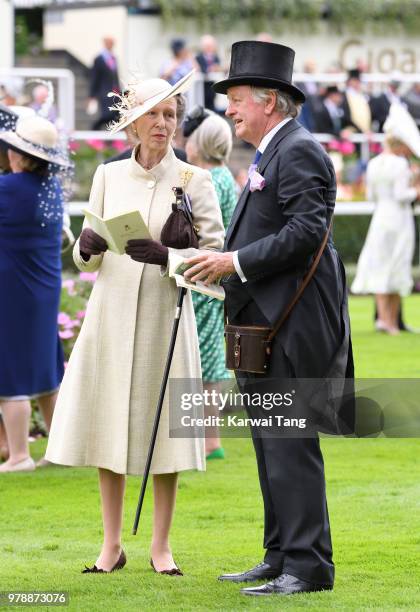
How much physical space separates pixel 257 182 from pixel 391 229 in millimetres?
10690

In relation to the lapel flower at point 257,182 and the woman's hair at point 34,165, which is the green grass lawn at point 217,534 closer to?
the lapel flower at point 257,182

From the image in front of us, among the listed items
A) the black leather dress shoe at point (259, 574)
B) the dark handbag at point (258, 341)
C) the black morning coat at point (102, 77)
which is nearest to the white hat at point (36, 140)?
the dark handbag at point (258, 341)

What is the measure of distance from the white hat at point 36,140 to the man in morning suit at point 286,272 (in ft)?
8.86

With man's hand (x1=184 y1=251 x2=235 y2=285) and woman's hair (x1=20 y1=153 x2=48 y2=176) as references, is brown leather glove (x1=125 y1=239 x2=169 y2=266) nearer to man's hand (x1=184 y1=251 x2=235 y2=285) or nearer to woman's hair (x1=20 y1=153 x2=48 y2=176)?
man's hand (x1=184 y1=251 x2=235 y2=285)

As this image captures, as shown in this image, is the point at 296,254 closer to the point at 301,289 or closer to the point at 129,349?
the point at 301,289

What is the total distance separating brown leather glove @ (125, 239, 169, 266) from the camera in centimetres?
579

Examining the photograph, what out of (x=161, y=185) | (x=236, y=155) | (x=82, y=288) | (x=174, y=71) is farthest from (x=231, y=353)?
(x=236, y=155)

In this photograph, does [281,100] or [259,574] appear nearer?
[281,100]

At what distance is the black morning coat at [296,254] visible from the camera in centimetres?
542

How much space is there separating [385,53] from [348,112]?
9563 mm

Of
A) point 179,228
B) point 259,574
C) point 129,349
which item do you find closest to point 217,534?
point 259,574

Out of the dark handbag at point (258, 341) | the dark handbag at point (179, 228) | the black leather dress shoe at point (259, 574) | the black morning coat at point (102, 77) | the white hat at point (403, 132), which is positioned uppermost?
the dark handbag at point (179, 228)

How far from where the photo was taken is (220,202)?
8859 millimetres

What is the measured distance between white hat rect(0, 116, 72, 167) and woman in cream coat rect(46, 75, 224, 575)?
2.13m
